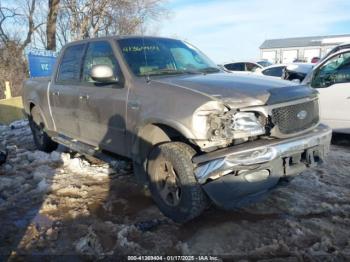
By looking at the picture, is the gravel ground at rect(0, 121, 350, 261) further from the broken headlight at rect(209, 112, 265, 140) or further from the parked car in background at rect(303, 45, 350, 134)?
the parked car in background at rect(303, 45, 350, 134)

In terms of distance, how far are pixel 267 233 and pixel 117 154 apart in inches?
81.6

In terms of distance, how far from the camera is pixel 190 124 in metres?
3.35

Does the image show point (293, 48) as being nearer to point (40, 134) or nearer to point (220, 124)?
point (40, 134)

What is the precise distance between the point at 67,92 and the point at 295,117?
3313 millimetres

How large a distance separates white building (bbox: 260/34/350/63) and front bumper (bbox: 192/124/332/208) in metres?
56.5

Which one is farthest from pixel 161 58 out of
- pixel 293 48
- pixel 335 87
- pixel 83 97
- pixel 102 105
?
pixel 293 48

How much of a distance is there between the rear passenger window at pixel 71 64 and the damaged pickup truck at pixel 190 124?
208 millimetres

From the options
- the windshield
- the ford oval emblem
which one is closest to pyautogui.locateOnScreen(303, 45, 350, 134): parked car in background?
the windshield

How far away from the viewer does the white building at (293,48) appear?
58344 millimetres

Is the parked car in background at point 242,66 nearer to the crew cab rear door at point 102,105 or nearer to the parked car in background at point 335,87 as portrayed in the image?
the parked car in background at point 335,87

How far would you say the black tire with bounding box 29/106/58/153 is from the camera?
6816 millimetres

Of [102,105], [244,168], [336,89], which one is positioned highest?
[102,105]

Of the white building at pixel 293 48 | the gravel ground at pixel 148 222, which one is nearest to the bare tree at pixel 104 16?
the gravel ground at pixel 148 222

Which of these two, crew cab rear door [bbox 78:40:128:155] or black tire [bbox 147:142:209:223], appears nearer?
black tire [bbox 147:142:209:223]
